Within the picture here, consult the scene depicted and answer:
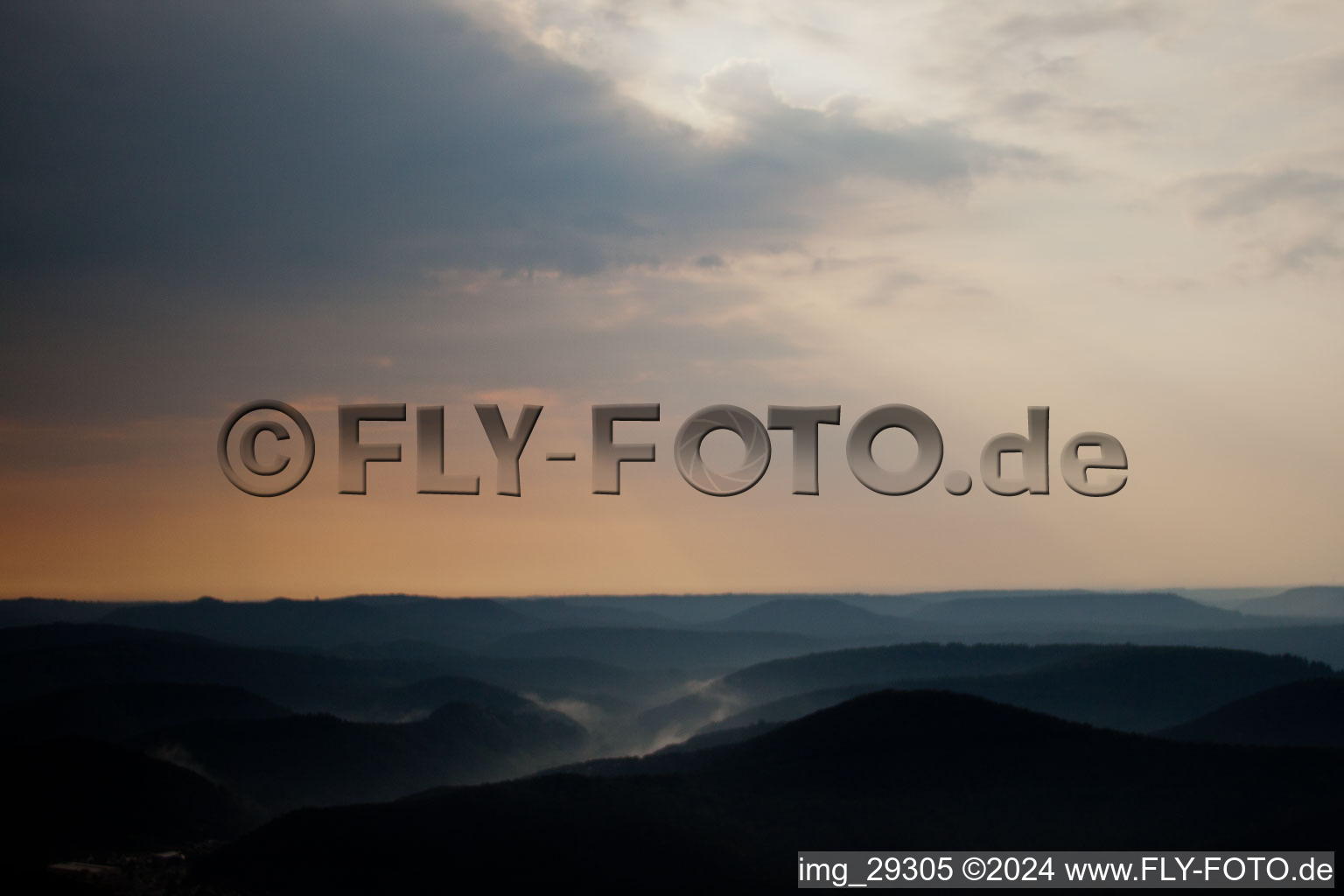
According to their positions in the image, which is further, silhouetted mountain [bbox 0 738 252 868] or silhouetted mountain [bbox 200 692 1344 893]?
silhouetted mountain [bbox 0 738 252 868]

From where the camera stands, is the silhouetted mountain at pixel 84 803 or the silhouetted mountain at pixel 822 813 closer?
the silhouetted mountain at pixel 822 813

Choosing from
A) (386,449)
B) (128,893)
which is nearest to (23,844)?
(128,893)

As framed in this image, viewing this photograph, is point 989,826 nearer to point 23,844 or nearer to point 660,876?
point 660,876

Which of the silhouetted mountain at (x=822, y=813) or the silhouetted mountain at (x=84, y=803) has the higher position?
the silhouetted mountain at (x=822, y=813)

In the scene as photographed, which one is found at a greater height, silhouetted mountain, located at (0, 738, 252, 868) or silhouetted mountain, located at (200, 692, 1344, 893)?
silhouetted mountain, located at (200, 692, 1344, 893)
